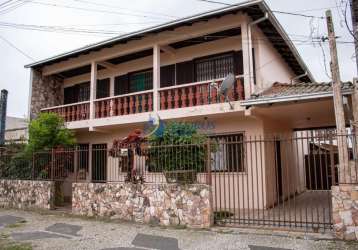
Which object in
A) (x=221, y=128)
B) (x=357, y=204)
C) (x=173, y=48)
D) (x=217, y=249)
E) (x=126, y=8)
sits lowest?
(x=217, y=249)

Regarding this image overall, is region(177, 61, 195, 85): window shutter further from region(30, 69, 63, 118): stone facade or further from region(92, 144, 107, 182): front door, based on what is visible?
region(30, 69, 63, 118): stone facade

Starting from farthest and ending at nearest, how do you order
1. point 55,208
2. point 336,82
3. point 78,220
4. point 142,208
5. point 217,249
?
point 55,208 → point 78,220 → point 142,208 → point 336,82 → point 217,249

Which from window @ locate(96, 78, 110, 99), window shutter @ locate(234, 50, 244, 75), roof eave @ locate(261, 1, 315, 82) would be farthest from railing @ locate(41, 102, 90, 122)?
roof eave @ locate(261, 1, 315, 82)

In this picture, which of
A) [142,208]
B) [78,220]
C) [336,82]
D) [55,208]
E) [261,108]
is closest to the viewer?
[336,82]

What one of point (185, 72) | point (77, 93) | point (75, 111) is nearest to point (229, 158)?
point (185, 72)

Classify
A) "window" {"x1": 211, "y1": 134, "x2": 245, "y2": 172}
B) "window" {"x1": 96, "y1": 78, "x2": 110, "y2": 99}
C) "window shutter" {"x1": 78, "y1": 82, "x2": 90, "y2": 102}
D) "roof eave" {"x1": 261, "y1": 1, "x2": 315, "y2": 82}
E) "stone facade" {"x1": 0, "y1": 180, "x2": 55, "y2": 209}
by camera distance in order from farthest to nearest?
"window shutter" {"x1": 78, "y1": 82, "x2": 90, "y2": 102} < "window" {"x1": 96, "y1": 78, "x2": 110, "y2": 99} < "stone facade" {"x1": 0, "y1": 180, "x2": 55, "y2": 209} < "window" {"x1": 211, "y1": 134, "x2": 245, "y2": 172} < "roof eave" {"x1": 261, "y1": 1, "x2": 315, "y2": 82}

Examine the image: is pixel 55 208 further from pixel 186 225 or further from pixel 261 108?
pixel 261 108

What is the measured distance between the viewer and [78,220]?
930 cm

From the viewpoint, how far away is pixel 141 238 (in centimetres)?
710

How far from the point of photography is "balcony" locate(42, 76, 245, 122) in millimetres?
10594

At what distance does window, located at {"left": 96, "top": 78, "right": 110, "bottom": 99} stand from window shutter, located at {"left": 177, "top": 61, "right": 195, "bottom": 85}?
4037mm

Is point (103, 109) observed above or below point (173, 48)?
below

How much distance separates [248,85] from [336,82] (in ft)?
10.4

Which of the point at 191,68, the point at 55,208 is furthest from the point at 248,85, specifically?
the point at 55,208
